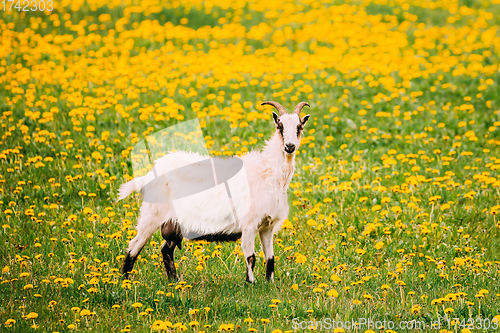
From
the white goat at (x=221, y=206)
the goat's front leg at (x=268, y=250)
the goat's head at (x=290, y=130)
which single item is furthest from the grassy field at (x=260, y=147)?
the goat's head at (x=290, y=130)

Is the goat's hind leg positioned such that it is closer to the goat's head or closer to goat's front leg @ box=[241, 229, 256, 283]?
goat's front leg @ box=[241, 229, 256, 283]

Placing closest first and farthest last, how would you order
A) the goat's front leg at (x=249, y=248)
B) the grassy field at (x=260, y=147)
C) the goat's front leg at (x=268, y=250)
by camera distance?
the grassy field at (x=260, y=147) < the goat's front leg at (x=249, y=248) < the goat's front leg at (x=268, y=250)

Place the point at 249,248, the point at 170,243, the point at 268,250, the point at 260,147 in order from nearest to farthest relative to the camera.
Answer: the point at 249,248 < the point at 268,250 < the point at 170,243 < the point at 260,147

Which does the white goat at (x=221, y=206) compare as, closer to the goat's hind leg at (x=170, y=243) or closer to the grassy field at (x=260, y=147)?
the goat's hind leg at (x=170, y=243)

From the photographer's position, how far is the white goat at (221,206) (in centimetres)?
579

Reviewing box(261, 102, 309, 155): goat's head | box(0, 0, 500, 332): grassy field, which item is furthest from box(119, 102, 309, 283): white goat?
box(0, 0, 500, 332): grassy field

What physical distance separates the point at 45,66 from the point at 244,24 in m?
6.00

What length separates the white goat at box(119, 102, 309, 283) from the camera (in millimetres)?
5789

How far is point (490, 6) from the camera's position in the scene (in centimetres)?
1812

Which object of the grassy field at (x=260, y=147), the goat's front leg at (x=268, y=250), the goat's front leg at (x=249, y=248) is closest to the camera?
the grassy field at (x=260, y=147)

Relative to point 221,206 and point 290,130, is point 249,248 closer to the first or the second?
point 221,206

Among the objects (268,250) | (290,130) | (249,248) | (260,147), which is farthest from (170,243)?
(260,147)

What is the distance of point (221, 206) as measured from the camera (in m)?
5.84

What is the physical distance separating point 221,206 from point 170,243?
0.80 metres
